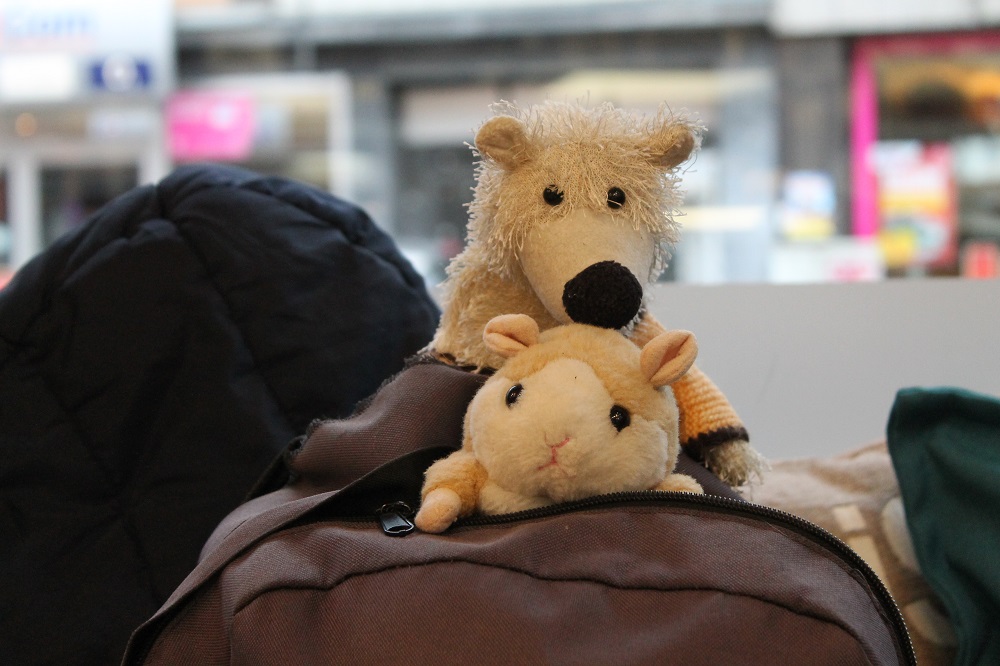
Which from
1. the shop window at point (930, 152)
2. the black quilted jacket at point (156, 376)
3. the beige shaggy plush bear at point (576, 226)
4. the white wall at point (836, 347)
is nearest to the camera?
the beige shaggy plush bear at point (576, 226)

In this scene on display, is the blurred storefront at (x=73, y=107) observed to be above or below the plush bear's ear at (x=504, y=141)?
above

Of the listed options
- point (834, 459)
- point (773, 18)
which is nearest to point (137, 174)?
point (773, 18)

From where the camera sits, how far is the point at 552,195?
0.53m

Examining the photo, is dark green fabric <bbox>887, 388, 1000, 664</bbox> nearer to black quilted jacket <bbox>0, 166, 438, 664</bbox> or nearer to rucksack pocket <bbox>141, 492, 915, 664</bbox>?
rucksack pocket <bbox>141, 492, 915, 664</bbox>

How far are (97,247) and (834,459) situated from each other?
2.04 feet

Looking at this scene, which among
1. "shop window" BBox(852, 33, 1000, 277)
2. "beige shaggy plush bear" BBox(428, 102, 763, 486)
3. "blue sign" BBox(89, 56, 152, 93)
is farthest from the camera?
"blue sign" BBox(89, 56, 152, 93)

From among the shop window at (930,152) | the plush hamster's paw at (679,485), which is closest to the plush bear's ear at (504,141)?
the plush hamster's paw at (679,485)

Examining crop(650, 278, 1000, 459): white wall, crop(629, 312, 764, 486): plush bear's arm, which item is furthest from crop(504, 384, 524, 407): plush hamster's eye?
crop(650, 278, 1000, 459): white wall

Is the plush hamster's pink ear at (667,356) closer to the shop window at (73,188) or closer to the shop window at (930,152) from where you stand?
the shop window at (930,152)

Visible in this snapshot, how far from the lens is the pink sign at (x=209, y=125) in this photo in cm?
308

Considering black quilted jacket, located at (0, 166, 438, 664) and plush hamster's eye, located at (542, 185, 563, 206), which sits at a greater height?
plush hamster's eye, located at (542, 185, 563, 206)

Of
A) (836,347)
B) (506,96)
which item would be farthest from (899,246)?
(836,347)

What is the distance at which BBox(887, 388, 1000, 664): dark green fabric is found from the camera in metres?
0.55

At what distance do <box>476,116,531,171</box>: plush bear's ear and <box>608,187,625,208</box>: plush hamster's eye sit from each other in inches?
2.3
